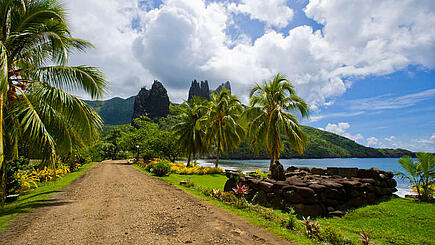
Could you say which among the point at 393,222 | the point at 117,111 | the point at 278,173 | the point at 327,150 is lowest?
the point at 393,222

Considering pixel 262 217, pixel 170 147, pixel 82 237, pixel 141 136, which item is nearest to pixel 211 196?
pixel 262 217

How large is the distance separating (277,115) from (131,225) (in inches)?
402

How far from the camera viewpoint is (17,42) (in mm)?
5957

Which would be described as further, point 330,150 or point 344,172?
point 330,150

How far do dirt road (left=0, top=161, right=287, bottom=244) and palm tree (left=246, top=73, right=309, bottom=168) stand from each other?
7.22 metres

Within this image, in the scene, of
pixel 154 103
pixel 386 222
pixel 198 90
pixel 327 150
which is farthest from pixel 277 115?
pixel 198 90

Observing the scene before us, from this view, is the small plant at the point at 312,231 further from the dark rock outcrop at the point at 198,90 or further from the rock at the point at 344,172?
the dark rock outcrop at the point at 198,90

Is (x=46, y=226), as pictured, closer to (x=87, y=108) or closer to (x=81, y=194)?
(x=87, y=108)

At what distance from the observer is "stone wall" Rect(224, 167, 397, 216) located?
6543 mm

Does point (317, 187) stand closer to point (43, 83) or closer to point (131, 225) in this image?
point (131, 225)

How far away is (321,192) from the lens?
6824 mm

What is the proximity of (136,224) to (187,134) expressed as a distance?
18276mm

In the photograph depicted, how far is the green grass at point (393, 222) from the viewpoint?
470 centimetres

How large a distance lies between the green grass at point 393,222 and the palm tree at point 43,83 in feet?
27.0
